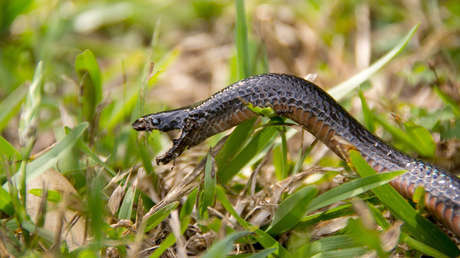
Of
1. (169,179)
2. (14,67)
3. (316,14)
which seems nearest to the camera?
(169,179)

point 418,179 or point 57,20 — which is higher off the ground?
point 57,20

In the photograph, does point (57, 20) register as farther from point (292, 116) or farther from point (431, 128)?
point (431, 128)

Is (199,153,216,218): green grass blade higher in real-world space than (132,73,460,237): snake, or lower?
lower

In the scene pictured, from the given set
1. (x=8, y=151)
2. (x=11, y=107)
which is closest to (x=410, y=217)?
(x=8, y=151)

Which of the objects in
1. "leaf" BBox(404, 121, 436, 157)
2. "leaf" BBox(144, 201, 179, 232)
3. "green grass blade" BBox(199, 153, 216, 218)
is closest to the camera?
"leaf" BBox(144, 201, 179, 232)

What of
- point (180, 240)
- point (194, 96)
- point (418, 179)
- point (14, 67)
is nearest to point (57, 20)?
point (14, 67)

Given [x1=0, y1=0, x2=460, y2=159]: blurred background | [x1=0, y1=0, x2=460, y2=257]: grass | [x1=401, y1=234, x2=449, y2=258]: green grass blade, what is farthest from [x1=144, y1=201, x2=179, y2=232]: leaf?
[x1=0, y1=0, x2=460, y2=159]: blurred background

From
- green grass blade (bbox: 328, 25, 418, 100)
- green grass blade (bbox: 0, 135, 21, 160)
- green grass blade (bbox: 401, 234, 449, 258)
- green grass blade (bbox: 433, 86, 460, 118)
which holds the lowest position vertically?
green grass blade (bbox: 401, 234, 449, 258)

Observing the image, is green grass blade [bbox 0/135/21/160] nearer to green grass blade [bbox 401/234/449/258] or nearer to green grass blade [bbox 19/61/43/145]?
green grass blade [bbox 19/61/43/145]
